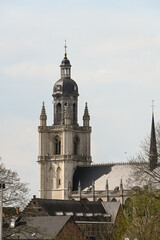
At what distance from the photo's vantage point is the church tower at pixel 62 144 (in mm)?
165750

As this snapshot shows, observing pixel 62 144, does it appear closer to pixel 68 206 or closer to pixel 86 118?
pixel 86 118

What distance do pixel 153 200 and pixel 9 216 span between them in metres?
11.6

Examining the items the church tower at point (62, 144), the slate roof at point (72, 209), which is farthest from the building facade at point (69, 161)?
the slate roof at point (72, 209)

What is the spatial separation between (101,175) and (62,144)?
9391 millimetres

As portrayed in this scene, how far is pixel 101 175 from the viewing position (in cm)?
16350

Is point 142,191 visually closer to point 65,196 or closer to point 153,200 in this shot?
point 153,200

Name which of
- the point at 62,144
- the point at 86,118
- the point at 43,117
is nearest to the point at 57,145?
the point at 62,144

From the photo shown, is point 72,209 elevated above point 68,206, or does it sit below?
below

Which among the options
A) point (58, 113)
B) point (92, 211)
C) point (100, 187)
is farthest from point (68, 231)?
point (58, 113)

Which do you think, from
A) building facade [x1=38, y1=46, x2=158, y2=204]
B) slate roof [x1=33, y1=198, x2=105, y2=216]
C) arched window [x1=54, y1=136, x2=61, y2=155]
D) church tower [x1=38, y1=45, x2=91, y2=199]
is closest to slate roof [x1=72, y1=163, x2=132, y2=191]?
building facade [x1=38, y1=46, x2=158, y2=204]

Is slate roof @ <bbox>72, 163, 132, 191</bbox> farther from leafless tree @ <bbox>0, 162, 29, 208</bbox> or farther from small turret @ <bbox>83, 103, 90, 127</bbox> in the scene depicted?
leafless tree @ <bbox>0, 162, 29, 208</bbox>

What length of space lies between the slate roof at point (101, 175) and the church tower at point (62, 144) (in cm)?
141

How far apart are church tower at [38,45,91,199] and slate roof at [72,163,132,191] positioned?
4.63ft

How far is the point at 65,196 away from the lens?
534 feet
